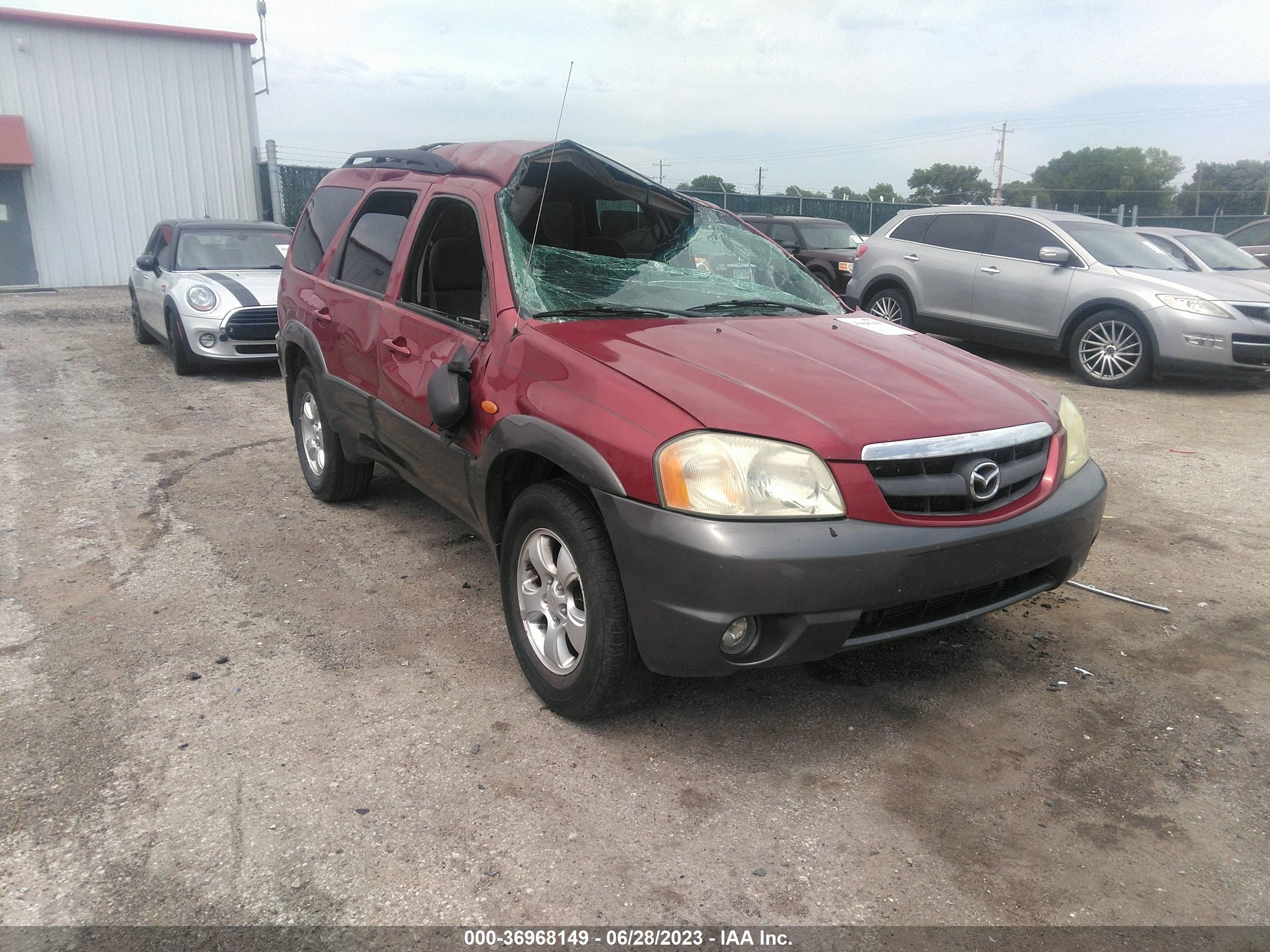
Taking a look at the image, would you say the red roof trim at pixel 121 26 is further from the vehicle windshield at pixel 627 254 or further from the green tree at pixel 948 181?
the green tree at pixel 948 181

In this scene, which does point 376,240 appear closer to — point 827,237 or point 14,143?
point 827,237

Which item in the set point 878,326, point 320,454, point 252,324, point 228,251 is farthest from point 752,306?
point 228,251

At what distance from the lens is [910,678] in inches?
131

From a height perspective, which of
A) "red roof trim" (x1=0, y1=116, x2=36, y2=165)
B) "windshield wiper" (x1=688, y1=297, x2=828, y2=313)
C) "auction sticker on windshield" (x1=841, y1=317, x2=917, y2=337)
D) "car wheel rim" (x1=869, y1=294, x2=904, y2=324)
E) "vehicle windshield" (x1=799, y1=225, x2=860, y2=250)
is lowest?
"car wheel rim" (x1=869, y1=294, x2=904, y2=324)

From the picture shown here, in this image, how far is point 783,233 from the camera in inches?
551

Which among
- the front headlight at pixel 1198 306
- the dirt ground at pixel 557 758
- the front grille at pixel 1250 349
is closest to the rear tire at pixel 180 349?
the dirt ground at pixel 557 758

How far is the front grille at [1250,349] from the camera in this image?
827cm

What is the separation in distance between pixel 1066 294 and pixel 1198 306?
3.73 feet

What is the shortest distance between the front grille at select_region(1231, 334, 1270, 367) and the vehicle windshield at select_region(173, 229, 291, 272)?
31.0 feet

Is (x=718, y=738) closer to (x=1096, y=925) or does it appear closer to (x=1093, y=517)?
(x=1096, y=925)

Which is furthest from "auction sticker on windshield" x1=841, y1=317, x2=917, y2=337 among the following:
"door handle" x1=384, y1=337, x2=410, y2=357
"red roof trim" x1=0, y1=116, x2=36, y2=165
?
"red roof trim" x1=0, y1=116, x2=36, y2=165

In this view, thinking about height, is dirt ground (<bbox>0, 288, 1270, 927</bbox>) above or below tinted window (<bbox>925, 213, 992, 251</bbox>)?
below

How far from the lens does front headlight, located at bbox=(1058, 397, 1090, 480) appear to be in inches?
124

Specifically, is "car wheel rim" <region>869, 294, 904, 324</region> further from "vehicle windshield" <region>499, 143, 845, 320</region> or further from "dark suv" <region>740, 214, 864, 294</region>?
"vehicle windshield" <region>499, 143, 845, 320</region>
